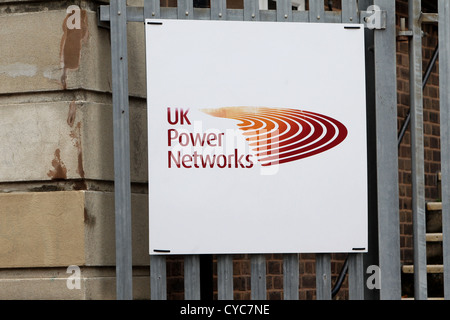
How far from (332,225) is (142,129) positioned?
1.16 meters

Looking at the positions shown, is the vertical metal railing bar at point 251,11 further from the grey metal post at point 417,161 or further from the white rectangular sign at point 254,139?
the grey metal post at point 417,161

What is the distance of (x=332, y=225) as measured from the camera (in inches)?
189

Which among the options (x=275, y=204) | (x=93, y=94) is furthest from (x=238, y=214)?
(x=93, y=94)

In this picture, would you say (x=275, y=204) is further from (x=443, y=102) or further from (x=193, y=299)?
(x=443, y=102)

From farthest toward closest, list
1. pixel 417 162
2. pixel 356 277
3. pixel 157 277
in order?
1. pixel 417 162
2. pixel 356 277
3. pixel 157 277

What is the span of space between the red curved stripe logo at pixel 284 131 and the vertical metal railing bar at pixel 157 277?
745 mm

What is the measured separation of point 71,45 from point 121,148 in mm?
615

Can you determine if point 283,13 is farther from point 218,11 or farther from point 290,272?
point 290,272

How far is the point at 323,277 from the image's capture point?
4.86 m

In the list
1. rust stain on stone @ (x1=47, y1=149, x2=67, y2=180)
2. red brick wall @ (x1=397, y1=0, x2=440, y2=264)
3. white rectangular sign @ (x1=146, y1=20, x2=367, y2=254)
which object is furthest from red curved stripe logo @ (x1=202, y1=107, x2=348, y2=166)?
red brick wall @ (x1=397, y1=0, x2=440, y2=264)

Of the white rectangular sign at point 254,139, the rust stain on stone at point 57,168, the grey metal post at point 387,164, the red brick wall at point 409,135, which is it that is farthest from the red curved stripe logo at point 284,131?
the red brick wall at point 409,135

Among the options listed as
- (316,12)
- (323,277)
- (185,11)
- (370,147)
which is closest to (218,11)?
(185,11)

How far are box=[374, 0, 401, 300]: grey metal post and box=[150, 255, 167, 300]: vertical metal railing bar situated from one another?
46.1 inches
